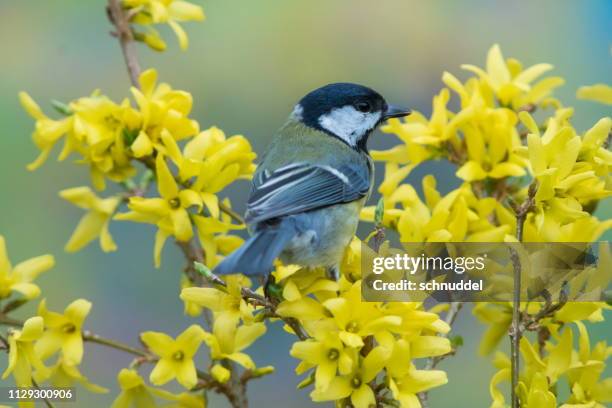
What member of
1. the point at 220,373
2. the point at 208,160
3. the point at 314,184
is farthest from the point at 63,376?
the point at 314,184

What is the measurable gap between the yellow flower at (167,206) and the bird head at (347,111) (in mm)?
403

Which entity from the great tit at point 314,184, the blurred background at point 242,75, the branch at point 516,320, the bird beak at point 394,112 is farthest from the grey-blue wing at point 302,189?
the blurred background at point 242,75

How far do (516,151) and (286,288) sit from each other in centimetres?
32

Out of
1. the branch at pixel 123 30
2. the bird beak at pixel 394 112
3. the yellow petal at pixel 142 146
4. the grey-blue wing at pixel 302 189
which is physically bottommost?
the grey-blue wing at pixel 302 189

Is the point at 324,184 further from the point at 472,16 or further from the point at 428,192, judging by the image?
the point at 472,16

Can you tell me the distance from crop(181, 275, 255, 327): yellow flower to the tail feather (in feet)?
0.11

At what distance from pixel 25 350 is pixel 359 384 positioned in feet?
1.14

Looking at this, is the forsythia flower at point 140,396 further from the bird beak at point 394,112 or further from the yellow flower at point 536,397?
the bird beak at point 394,112

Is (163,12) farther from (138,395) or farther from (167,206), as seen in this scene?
(138,395)

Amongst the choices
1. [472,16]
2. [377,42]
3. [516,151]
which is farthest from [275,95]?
[516,151]

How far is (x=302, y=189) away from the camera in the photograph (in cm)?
126

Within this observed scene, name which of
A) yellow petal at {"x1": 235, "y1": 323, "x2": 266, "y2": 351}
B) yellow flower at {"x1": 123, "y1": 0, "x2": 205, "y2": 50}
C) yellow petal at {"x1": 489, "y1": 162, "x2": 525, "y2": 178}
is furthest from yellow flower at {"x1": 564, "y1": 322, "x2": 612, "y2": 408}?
yellow flower at {"x1": 123, "y1": 0, "x2": 205, "y2": 50}

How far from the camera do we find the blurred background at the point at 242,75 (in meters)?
2.47

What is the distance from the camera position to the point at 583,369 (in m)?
1.05
